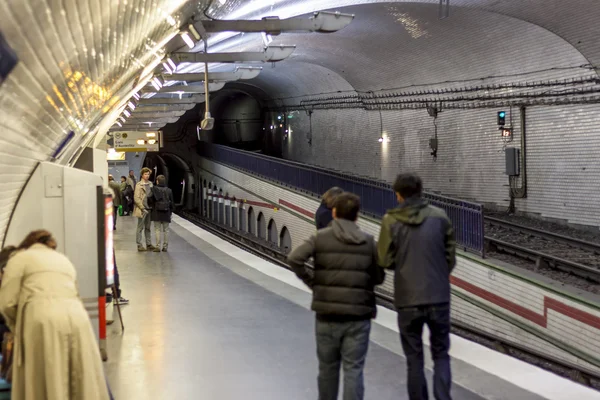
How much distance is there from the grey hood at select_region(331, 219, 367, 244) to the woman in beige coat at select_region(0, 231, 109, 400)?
5.12 feet

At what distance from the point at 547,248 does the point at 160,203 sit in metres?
7.20

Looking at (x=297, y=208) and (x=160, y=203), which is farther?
(x=297, y=208)

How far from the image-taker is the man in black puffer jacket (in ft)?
15.6

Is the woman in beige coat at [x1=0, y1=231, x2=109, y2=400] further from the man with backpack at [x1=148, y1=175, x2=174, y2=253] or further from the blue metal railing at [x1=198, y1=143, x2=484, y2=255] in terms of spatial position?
the man with backpack at [x1=148, y1=175, x2=174, y2=253]

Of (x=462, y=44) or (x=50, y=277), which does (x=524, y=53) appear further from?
(x=50, y=277)

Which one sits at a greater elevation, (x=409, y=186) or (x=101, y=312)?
(x=409, y=186)

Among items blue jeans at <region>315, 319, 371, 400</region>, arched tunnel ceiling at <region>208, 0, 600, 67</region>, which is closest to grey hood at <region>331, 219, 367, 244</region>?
blue jeans at <region>315, 319, 371, 400</region>

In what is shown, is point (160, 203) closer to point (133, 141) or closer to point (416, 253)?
point (133, 141)

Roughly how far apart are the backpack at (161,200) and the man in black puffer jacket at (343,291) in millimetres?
9848

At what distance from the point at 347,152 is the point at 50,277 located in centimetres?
2547

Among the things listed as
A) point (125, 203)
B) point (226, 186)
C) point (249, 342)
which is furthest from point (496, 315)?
point (226, 186)

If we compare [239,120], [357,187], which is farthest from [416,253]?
[239,120]

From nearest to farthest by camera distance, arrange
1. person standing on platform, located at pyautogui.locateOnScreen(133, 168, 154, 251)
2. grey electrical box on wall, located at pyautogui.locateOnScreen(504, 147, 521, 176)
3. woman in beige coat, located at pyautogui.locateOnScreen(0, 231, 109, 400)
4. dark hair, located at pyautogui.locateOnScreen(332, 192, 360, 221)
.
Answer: woman in beige coat, located at pyautogui.locateOnScreen(0, 231, 109, 400) < dark hair, located at pyautogui.locateOnScreen(332, 192, 360, 221) < person standing on platform, located at pyautogui.locateOnScreen(133, 168, 154, 251) < grey electrical box on wall, located at pyautogui.locateOnScreen(504, 147, 521, 176)

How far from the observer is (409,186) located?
4.95 m
